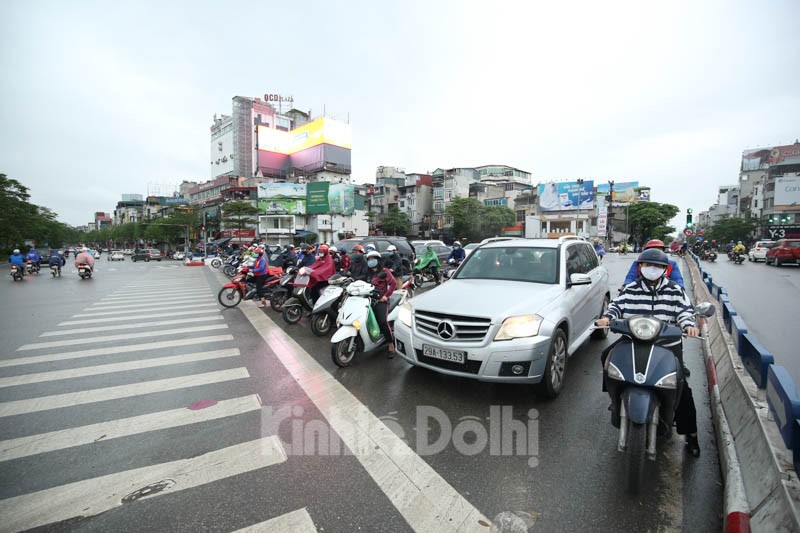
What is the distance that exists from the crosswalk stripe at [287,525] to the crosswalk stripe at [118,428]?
174 centimetres

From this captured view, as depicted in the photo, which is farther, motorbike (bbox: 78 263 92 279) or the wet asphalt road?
motorbike (bbox: 78 263 92 279)

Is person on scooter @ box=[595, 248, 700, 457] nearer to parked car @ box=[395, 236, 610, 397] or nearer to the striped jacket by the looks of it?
the striped jacket

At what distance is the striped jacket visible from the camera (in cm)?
316

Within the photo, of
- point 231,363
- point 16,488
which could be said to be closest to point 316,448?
point 16,488

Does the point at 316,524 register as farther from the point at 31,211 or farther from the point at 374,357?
the point at 31,211

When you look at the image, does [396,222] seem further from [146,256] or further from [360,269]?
[360,269]

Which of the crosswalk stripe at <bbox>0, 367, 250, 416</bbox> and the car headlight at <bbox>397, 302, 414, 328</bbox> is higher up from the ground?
the car headlight at <bbox>397, 302, 414, 328</bbox>

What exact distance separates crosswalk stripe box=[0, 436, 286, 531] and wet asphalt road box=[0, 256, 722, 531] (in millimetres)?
83

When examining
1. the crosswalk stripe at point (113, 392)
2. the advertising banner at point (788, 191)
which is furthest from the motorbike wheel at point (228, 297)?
the advertising banner at point (788, 191)

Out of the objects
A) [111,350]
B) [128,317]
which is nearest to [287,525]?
[111,350]

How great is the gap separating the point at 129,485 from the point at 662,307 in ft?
14.5

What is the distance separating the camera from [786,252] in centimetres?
2170

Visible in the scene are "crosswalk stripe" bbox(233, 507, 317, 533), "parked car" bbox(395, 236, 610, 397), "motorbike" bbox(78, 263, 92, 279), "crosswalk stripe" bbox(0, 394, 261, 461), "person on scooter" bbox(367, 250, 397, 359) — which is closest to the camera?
"crosswalk stripe" bbox(233, 507, 317, 533)

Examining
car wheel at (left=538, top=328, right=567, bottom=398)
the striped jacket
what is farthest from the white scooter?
the striped jacket
